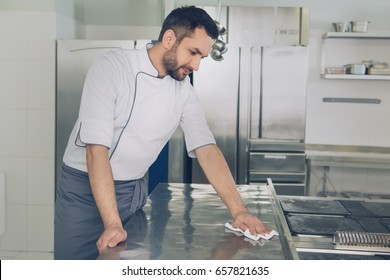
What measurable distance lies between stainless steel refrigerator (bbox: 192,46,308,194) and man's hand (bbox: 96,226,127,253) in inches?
84.0

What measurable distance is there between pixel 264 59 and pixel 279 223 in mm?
1987

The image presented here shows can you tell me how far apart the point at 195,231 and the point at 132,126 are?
441 mm

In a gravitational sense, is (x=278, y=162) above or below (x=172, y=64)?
below

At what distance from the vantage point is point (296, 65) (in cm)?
342

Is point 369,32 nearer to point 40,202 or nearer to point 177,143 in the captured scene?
point 177,143

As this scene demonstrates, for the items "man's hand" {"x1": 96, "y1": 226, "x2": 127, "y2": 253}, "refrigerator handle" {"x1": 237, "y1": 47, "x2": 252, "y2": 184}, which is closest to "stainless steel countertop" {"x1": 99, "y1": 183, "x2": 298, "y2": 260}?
"man's hand" {"x1": 96, "y1": 226, "x2": 127, "y2": 253}

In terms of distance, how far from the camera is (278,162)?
349 cm

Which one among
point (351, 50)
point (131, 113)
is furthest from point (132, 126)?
point (351, 50)

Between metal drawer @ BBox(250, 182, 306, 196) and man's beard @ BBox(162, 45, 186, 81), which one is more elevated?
man's beard @ BBox(162, 45, 186, 81)

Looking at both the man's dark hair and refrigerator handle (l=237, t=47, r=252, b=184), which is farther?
refrigerator handle (l=237, t=47, r=252, b=184)

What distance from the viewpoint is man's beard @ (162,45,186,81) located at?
5.60 feet

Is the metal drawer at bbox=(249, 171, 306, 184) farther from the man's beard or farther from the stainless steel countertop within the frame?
the man's beard

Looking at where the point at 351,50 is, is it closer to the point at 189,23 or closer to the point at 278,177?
the point at 278,177
